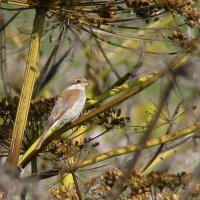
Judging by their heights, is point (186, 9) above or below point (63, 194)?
above

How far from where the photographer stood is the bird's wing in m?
5.00

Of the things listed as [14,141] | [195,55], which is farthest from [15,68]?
[195,55]

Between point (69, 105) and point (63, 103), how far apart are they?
84mm

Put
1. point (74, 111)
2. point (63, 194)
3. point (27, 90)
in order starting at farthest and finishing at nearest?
point (74, 111)
point (27, 90)
point (63, 194)

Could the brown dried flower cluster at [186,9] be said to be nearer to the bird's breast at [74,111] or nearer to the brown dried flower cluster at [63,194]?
the brown dried flower cluster at [63,194]

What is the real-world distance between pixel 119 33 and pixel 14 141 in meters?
0.96

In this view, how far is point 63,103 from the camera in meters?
5.61

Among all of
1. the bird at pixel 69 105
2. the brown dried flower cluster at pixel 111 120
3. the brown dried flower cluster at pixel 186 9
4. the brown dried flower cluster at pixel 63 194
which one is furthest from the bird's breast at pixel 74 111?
the brown dried flower cluster at pixel 186 9

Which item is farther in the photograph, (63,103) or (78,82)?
(78,82)

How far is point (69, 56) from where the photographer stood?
638 cm

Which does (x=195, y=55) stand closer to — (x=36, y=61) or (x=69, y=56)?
(x=36, y=61)

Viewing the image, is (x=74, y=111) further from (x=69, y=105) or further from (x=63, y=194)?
(x=63, y=194)

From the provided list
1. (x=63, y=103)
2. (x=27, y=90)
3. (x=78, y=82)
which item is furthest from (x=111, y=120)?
(x=78, y=82)

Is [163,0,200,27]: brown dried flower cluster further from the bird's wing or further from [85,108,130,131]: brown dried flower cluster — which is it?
the bird's wing
